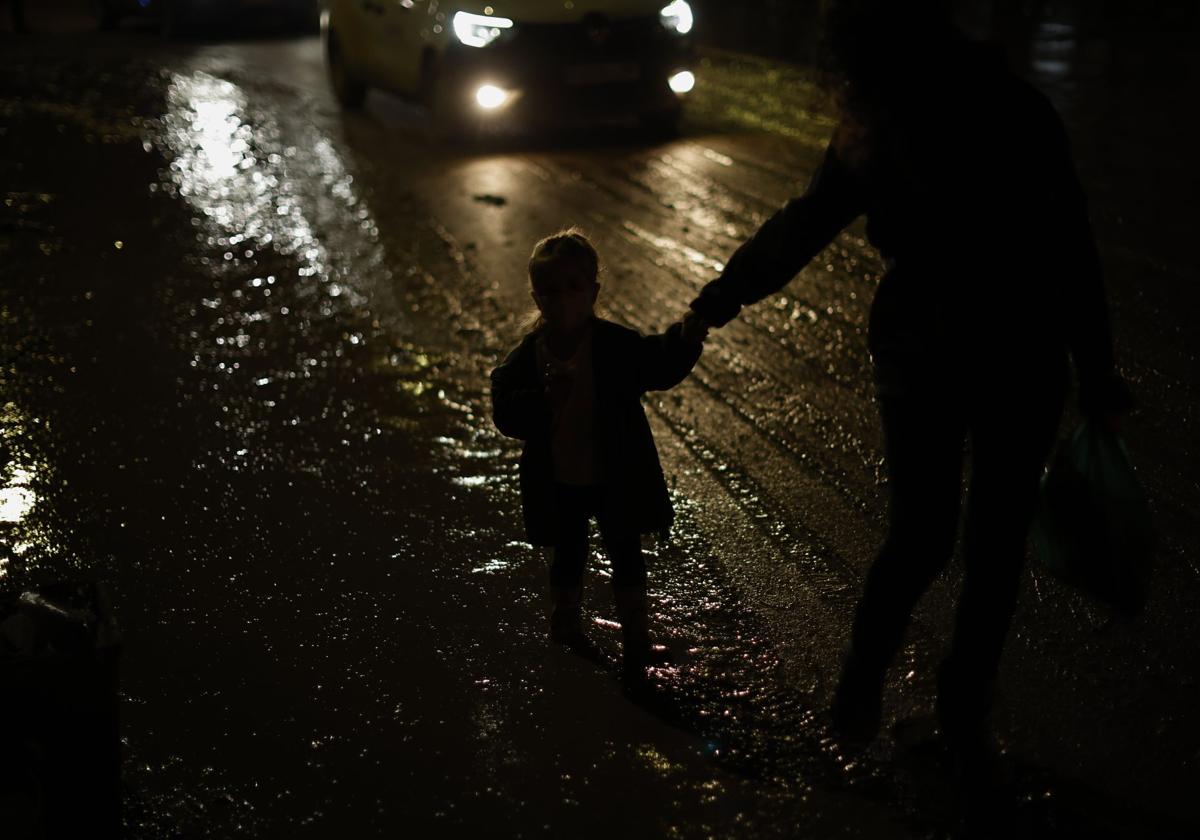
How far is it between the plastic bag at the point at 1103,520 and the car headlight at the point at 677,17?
9.96m

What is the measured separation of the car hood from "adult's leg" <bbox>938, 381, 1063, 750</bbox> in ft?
32.1

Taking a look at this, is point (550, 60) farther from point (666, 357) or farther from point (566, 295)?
point (666, 357)

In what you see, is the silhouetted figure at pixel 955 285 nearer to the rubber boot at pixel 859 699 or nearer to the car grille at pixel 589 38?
the rubber boot at pixel 859 699

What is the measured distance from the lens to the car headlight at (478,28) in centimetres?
1207

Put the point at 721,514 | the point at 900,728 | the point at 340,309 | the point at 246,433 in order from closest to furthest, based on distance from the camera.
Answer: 1. the point at 900,728
2. the point at 721,514
3. the point at 246,433
4. the point at 340,309

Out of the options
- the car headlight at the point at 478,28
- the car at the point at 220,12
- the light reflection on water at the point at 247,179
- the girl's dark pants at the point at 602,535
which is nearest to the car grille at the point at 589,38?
the car headlight at the point at 478,28

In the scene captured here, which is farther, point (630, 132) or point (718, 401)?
point (630, 132)

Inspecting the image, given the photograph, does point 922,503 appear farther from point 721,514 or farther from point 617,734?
point 721,514

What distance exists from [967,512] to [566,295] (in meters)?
1.21

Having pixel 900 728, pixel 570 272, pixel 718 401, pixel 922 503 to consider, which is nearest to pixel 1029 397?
pixel 922 503

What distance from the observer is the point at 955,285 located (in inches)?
115

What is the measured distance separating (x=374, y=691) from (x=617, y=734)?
2.48 ft

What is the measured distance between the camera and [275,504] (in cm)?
527

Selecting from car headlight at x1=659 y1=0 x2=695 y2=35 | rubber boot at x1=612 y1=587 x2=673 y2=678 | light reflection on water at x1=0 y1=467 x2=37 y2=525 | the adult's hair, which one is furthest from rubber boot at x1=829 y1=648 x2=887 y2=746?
car headlight at x1=659 y1=0 x2=695 y2=35
